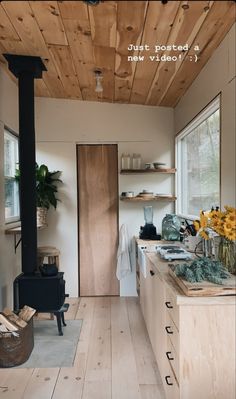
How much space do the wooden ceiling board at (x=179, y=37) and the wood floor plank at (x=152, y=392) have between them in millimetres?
2237

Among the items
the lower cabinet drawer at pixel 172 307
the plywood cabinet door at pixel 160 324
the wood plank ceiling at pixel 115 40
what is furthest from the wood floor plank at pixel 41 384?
the wood plank ceiling at pixel 115 40

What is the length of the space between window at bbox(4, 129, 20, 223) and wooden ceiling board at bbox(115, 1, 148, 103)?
1353 millimetres

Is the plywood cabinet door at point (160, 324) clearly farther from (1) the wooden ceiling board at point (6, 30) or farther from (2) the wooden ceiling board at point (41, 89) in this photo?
(2) the wooden ceiling board at point (41, 89)

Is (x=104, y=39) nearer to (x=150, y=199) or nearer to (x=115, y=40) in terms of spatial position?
(x=115, y=40)

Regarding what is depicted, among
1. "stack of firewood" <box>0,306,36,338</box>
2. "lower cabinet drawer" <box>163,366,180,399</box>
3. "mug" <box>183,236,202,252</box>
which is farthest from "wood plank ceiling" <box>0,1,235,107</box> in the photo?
"stack of firewood" <box>0,306,36,338</box>

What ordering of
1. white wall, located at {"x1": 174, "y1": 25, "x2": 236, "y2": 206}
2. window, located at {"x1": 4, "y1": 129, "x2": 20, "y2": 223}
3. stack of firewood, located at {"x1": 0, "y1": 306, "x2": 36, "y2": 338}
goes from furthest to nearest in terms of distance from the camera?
window, located at {"x1": 4, "y1": 129, "x2": 20, "y2": 223} → stack of firewood, located at {"x1": 0, "y1": 306, "x2": 36, "y2": 338} → white wall, located at {"x1": 174, "y1": 25, "x2": 236, "y2": 206}

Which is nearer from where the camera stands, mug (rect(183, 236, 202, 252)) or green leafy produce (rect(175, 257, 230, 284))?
green leafy produce (rect(175, 257, 230, 284))

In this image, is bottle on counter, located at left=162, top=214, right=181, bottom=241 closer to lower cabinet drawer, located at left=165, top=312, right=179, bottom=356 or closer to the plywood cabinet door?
the plywood cabinet door

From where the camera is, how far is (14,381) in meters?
2.31

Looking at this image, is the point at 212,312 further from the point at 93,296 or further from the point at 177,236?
the point at 93,296

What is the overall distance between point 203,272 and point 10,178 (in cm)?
266

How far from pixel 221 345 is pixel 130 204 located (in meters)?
2.74

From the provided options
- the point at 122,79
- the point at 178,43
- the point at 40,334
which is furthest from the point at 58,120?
the point at 40,334

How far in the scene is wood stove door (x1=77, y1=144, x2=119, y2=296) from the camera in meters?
4.21
